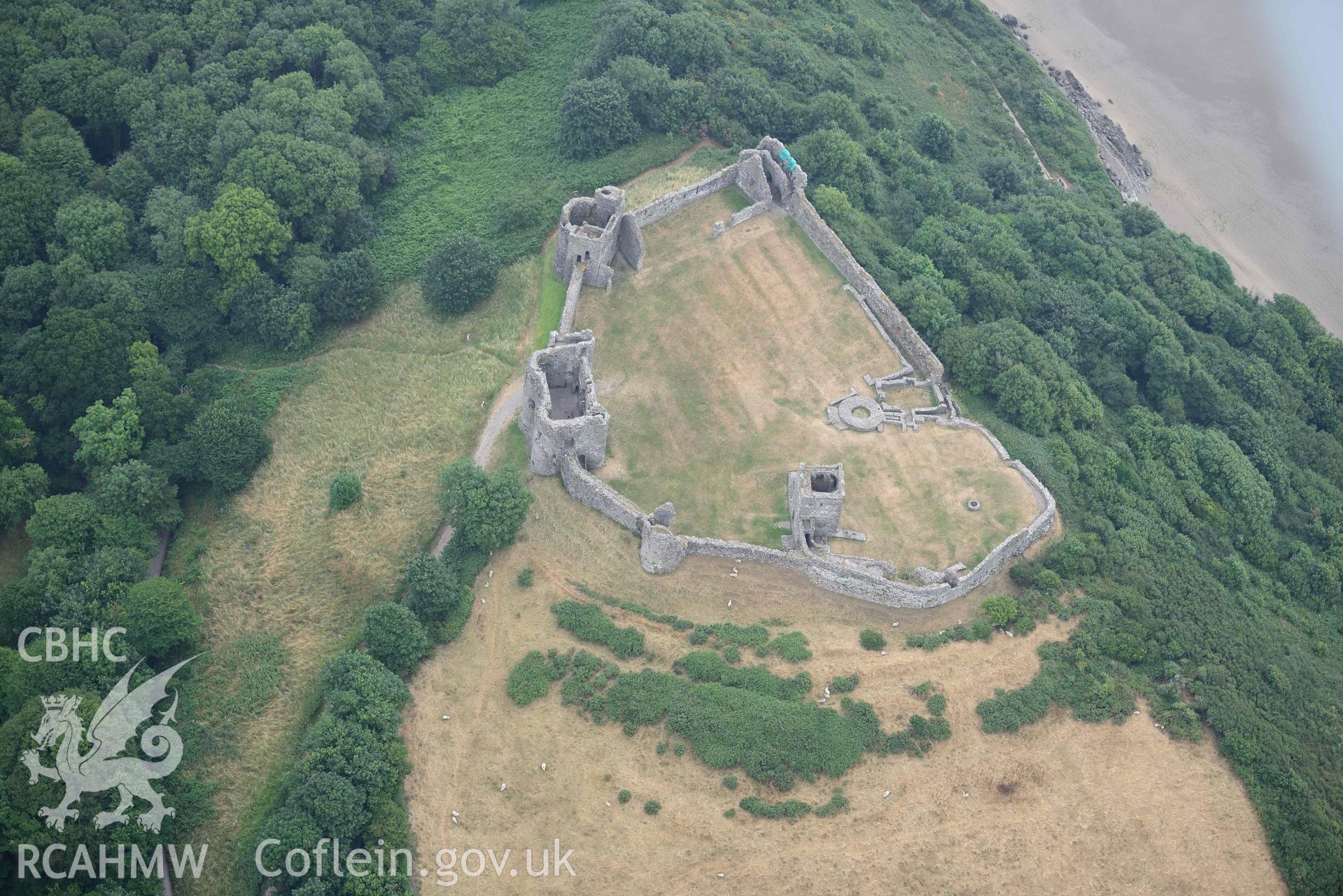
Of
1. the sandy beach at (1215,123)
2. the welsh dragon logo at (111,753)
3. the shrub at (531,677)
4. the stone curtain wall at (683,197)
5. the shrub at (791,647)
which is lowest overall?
the welsh dragon logo at (111,753)

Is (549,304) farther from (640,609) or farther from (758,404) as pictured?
(640,609)

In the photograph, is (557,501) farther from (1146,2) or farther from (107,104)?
(1146,2)

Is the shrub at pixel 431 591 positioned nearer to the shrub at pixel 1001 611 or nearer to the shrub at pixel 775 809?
the shrub at pixel 775 809

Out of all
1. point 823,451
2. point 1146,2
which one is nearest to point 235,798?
point 823,451

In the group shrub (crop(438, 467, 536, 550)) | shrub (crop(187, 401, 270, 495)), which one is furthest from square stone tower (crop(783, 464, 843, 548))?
shrub (crop(187, 401, 270, 495))

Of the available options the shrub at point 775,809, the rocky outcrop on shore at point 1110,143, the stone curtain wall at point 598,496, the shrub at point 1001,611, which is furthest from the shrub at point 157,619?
the rocky outcrop on shore at point 1110,143

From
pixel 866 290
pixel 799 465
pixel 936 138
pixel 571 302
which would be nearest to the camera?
pixel 799 465

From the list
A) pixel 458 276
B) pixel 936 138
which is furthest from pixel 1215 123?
pixel 458 276
